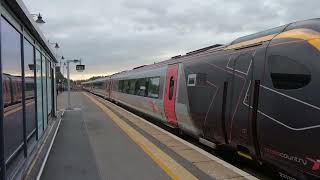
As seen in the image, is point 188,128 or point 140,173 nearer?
point 140,173

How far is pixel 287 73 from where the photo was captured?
621 centimetres

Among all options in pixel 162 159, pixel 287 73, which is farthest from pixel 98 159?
pixel 287 73

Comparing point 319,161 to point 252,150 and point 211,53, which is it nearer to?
point 252,150

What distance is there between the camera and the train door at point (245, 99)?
696 cm

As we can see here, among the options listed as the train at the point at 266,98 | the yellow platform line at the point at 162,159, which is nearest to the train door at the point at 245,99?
the train at the point at 266,98

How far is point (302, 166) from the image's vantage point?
572 centimetres

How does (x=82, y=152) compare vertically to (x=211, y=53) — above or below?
below

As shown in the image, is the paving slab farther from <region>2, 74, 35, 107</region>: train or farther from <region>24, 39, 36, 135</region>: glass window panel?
<region>2, 74, 35, 107</region>: train

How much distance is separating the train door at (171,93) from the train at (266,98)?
2127 millimetres

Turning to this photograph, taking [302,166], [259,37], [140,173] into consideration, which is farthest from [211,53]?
[302,166]

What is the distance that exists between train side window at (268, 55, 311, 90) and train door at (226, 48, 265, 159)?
343 millimetres

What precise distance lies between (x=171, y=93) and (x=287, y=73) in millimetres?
7203

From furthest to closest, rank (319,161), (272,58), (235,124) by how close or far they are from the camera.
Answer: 1. (235,124)
2. (272,58)
3. (319,161)

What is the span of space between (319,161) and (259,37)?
120 inches
